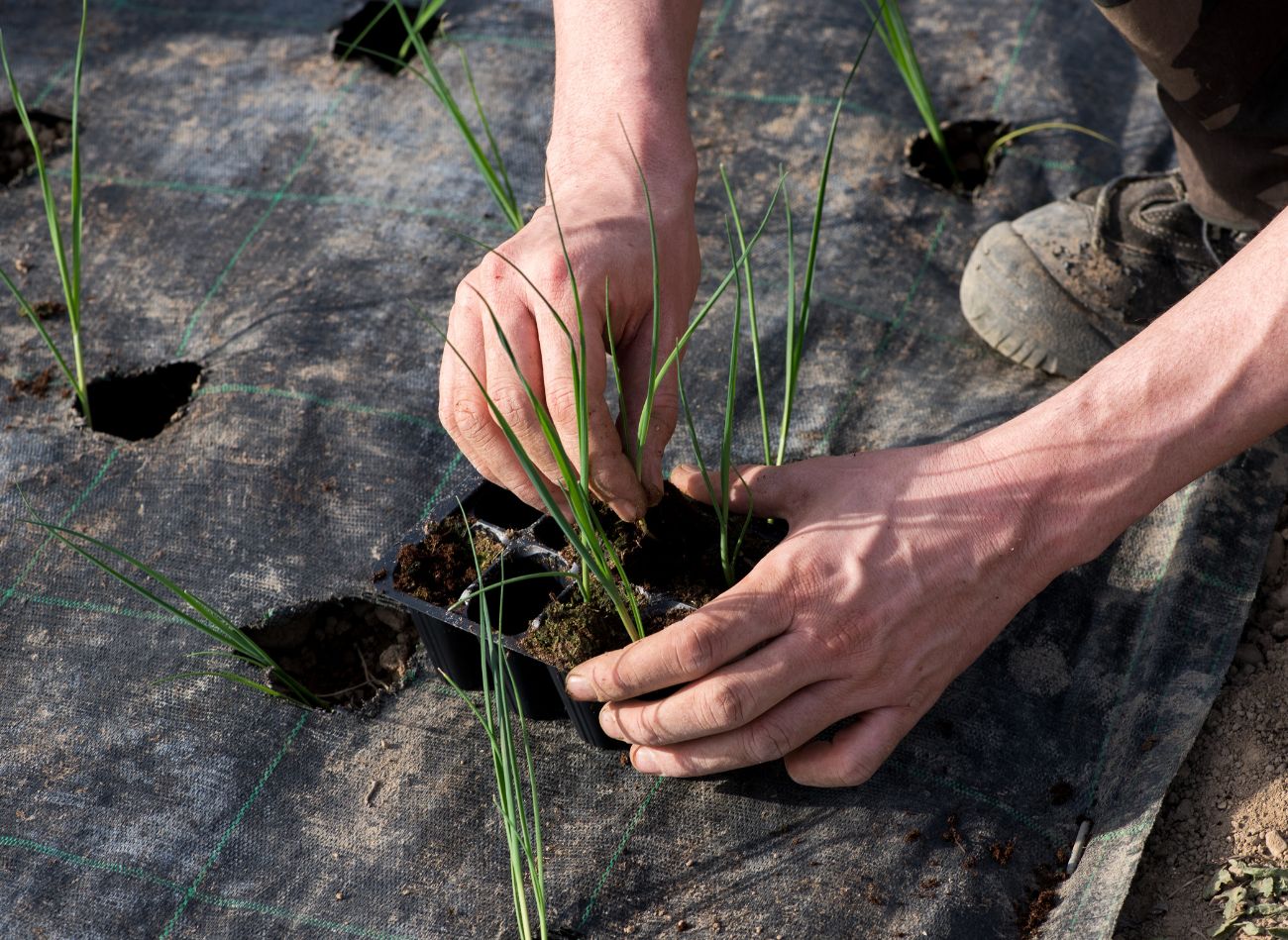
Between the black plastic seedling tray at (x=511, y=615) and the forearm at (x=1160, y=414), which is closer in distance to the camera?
the forearm at (x=1160, y=414)

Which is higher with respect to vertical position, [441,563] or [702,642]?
[702,642]

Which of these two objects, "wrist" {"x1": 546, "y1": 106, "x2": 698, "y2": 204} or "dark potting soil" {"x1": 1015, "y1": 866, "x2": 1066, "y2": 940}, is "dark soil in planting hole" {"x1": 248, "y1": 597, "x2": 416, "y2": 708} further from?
"dark potting soil" {"x1": 1015, "y1": 866, "x2": 1066, "y2": 940}

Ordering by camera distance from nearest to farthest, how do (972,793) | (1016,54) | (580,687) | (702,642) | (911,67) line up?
(702,642) < (580,687) < (972,793) < (911,67) < (1016,54)

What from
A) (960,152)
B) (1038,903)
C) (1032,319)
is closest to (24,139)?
(960,152)

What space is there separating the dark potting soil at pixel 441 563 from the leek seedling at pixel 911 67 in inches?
45.6

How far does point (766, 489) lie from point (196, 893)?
2.67 ft

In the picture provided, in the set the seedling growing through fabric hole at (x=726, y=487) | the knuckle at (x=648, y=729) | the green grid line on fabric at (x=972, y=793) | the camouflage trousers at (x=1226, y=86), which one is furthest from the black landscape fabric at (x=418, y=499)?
the camouflage trousers at (x=1226, y=86)

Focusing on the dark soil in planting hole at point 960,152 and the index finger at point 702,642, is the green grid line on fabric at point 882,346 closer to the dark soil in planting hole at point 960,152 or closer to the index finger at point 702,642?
the dark soil in planting hole at point 960,152

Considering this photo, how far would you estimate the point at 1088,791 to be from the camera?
4.58 feet

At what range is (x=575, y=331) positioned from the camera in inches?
49.4

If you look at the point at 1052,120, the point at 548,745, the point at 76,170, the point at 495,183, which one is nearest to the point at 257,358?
the point at 76,170

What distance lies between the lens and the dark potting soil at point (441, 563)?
4.58ft

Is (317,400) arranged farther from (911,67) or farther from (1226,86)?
(1226,86)

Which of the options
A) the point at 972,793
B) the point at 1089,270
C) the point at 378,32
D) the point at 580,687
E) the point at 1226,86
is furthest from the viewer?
the point at 378,32
